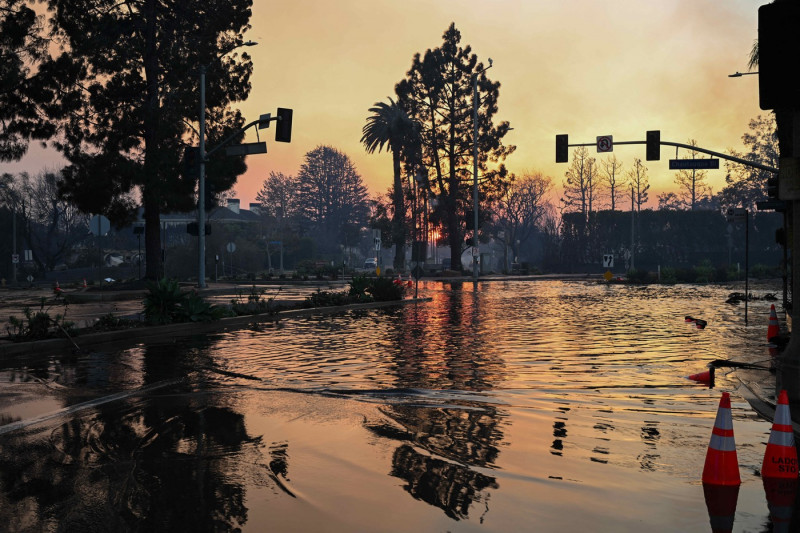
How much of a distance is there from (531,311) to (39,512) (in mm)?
22928

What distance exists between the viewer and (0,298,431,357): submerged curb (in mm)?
15578

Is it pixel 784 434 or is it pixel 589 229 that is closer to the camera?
pixel 784 434

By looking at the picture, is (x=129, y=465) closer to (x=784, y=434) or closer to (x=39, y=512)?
(x=39, y=512)

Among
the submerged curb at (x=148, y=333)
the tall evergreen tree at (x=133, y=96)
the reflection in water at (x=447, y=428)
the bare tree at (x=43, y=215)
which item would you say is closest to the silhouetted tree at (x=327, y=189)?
the bare tree at (x=43, y=215)

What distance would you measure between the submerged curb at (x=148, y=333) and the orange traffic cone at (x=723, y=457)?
1253 centimetres

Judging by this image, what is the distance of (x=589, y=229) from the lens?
285 ft

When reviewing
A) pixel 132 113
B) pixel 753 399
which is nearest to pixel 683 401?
pixel 753 399

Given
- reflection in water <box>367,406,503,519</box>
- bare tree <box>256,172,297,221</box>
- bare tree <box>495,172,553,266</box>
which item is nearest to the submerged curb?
reflection in water <box>367,406,503,519</box>

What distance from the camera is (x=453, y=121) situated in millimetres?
74625

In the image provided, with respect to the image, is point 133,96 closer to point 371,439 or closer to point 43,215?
point 371,439

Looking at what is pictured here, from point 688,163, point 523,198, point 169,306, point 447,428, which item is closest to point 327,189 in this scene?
point 523,198

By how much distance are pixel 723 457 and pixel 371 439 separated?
3201mm

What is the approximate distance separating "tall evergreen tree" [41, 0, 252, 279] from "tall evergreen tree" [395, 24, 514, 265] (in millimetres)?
32682

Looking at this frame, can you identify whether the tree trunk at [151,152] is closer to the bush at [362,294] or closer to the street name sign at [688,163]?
the bush at [362,294]
